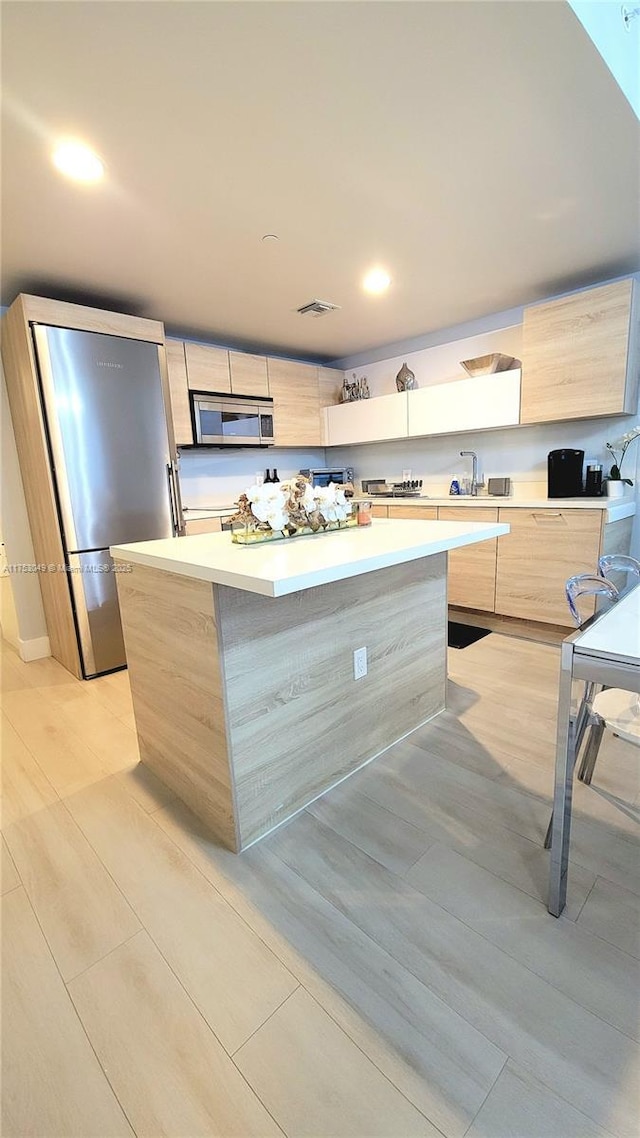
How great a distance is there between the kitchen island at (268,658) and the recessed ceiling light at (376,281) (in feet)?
5.44

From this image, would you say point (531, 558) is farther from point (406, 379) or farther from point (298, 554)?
point (298, 554)

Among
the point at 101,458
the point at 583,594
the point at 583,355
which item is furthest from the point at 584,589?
the point at 101,458

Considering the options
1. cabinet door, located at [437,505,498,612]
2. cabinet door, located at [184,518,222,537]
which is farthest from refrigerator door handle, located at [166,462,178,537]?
cabinet door, located at [437,505,498,612]

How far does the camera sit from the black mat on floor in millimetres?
3180

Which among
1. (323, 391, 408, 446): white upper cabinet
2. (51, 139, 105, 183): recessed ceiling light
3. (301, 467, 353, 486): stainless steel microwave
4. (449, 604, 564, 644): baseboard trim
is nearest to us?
(51, 139, 105, 183): recessed ceiling light

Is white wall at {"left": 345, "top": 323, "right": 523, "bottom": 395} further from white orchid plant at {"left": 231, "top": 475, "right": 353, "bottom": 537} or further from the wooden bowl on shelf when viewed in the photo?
white orchid plant at {"left": 231, "top": 475, "right": 353, "bottom": 537}

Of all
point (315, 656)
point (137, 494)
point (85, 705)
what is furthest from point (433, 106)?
point (85, 705)

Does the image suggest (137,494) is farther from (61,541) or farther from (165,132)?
(165,132)

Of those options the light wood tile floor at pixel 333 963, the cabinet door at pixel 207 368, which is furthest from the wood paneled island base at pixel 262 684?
the cabinet door at pixel 207 368

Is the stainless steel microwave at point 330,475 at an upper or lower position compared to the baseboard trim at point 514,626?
upper

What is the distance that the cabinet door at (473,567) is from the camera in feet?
10.7

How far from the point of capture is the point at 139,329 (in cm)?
284

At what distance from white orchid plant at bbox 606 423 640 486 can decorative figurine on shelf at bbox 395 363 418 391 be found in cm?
169

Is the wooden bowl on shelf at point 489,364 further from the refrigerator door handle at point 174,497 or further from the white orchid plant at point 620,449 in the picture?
the refrigerator door handle at point 174,497
